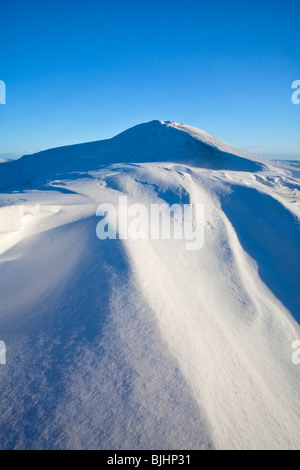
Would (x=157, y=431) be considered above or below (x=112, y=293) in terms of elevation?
below

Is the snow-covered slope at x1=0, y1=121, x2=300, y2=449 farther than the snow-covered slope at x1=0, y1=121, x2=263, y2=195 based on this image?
No

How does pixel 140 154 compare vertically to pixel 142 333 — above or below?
above

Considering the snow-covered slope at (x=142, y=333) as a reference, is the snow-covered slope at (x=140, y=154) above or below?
above

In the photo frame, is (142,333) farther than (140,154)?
No

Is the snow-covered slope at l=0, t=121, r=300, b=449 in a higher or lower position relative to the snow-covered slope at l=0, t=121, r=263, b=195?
lower

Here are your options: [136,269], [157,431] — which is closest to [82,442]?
[157,431]

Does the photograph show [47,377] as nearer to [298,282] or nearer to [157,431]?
[157,431]

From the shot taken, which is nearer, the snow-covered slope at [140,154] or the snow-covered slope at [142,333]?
the snow-covered slope at [142,333]

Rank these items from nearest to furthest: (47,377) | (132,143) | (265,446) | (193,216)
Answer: (265,446), (47,377), (193,216), (132,143)
